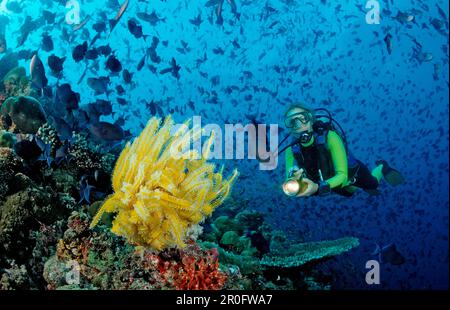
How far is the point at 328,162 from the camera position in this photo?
234 inches

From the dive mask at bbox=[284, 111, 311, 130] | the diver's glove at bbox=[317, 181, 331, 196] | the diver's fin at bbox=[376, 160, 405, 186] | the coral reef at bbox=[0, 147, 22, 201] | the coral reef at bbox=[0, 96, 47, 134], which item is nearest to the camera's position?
the coral reef at bbox=[0, 147, 22, 201]

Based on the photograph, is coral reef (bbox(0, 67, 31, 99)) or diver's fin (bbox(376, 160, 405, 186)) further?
coral reef (bbox(0, 67, 31, 99))

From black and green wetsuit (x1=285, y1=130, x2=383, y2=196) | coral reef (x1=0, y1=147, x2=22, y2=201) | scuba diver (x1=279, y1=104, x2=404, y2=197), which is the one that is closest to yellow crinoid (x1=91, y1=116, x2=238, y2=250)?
coral reef (x1=0, y1=147, x2=22, y2=201)

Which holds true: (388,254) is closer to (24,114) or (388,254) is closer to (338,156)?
(338,156)

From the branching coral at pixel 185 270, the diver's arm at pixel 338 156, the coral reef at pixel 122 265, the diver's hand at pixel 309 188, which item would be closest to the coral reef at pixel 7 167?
the coral reef at pixel 122 265

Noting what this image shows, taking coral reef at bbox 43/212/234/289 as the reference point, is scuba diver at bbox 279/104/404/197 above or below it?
above

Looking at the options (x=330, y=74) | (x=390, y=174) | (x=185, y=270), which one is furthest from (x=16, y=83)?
(x=330, y=74)

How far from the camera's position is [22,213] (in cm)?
430

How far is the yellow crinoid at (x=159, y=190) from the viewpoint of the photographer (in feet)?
11.8

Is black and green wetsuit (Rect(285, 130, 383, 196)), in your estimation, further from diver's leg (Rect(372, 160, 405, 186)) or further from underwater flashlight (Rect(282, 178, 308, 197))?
diver's leg (Rect(372, 160, 405, 186))

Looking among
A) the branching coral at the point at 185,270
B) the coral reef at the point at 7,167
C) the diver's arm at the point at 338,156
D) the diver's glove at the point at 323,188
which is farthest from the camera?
the diver's arm at the point at 338,156

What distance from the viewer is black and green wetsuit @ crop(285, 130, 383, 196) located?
18.5 feet

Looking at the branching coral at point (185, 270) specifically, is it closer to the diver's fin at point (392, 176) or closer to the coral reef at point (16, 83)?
the diver's fin at point (392, 176)
